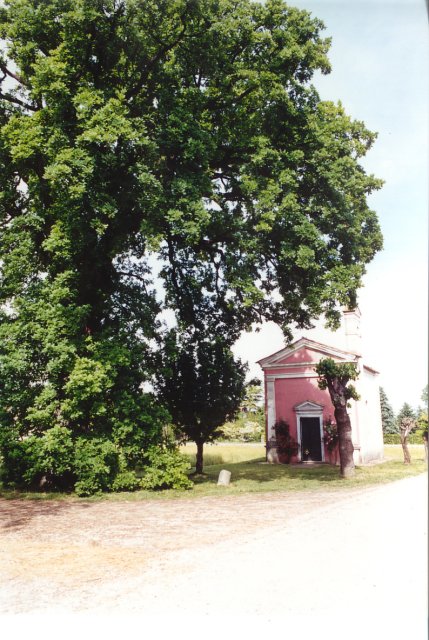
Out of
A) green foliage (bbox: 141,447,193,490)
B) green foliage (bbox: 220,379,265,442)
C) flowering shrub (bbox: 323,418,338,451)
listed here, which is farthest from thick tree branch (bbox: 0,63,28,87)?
green foliage (bbox: 220,379,265,442)

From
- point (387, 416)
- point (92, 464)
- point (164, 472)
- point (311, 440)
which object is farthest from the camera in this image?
point (387, 416)

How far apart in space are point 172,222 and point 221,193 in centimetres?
511

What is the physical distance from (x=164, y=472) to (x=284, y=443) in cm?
1249

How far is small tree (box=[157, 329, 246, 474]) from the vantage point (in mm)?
21234

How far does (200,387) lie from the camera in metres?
21.2

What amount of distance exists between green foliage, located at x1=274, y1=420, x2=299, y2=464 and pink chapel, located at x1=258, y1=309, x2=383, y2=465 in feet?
0.87

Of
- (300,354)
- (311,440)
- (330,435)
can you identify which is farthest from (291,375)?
(330,435)

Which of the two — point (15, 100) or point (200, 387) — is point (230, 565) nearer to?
point (200, 387)

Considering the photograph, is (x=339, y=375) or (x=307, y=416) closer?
(x=339, y=375)

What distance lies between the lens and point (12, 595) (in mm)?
6008

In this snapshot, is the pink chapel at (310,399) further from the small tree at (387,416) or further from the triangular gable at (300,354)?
the small tree at (387,416)

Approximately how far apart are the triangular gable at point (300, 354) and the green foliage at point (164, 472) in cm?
1266

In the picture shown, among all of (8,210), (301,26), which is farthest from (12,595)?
(301,26)

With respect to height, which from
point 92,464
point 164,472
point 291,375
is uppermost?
point 291,375
